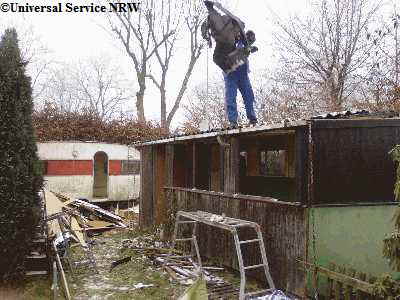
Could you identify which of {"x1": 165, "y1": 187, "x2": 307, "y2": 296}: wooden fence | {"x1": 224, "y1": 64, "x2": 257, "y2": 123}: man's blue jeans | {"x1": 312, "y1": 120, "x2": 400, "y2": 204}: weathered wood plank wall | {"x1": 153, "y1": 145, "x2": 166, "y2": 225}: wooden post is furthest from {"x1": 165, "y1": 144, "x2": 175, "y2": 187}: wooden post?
{"x1": 312, "y1": 120, "x2": 400, "y2": 204}: weathered wood plank wall

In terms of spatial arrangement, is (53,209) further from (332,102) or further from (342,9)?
(342,9)

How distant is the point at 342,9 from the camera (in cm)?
2136

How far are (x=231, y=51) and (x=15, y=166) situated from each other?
5.49 meters

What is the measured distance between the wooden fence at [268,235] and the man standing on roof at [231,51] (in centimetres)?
211

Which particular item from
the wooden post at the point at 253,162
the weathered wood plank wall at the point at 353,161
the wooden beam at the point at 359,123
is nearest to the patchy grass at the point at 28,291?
the weathered wood plank wall at the point at 353,161

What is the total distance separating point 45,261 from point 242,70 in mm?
6182

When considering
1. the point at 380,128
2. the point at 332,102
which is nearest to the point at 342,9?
the point at 332,102

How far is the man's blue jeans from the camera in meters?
10.3

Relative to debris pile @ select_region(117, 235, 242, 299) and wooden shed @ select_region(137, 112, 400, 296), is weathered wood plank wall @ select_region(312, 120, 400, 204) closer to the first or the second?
wooden shed @ select_region(137, 112, 400, 296)

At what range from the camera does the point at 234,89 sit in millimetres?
10438

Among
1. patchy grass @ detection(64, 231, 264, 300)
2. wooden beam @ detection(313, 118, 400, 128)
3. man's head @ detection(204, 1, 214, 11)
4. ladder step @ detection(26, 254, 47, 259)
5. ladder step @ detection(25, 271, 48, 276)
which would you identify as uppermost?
man's head @ detection(204, 1, 214, 11)

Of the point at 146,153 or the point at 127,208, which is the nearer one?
the point at 146,153

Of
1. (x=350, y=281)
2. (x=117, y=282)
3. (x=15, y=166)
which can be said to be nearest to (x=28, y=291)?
(x=117, y=282)

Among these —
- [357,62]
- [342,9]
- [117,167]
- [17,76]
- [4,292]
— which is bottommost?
[4,292]
